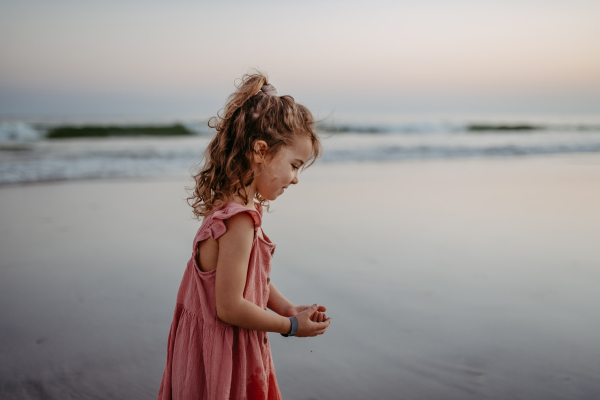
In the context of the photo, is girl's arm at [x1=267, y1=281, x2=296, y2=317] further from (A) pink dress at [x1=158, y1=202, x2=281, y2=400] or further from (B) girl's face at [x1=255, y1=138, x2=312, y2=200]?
(B) girl's face at [x1=255, y1=138, x2=312, y2=200]

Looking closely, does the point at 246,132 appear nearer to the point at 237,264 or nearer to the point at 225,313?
the point at 237,264

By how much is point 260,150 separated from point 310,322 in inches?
23.6

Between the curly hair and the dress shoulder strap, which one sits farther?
the curly hair

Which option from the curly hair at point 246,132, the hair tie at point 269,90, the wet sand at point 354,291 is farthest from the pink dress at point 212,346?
the wet sand at point 354,291

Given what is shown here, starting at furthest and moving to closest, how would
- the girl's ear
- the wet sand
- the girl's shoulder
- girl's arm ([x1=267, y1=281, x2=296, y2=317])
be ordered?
the wet sand, girl's arm ([x1=267, y1=281, x2=296, y2=317]), the girl's ear, the girl's shoulder

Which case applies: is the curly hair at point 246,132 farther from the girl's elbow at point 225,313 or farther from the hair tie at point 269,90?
the girl's elbow at point 225,313

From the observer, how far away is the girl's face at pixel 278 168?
150 centimetres

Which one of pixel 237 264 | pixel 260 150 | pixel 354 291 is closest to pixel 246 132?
pixel 260 150

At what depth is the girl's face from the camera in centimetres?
150

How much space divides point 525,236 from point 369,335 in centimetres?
258

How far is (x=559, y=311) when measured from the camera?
2881mm

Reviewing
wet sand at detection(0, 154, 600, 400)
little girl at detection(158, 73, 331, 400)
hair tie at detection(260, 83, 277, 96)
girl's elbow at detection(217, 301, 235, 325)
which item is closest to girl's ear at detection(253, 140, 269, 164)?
little girl at detection(158, 73, 331, 400)

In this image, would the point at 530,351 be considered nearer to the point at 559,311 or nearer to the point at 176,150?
the point at 559,311

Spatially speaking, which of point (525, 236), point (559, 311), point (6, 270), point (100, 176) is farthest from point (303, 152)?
point (100, 176)
